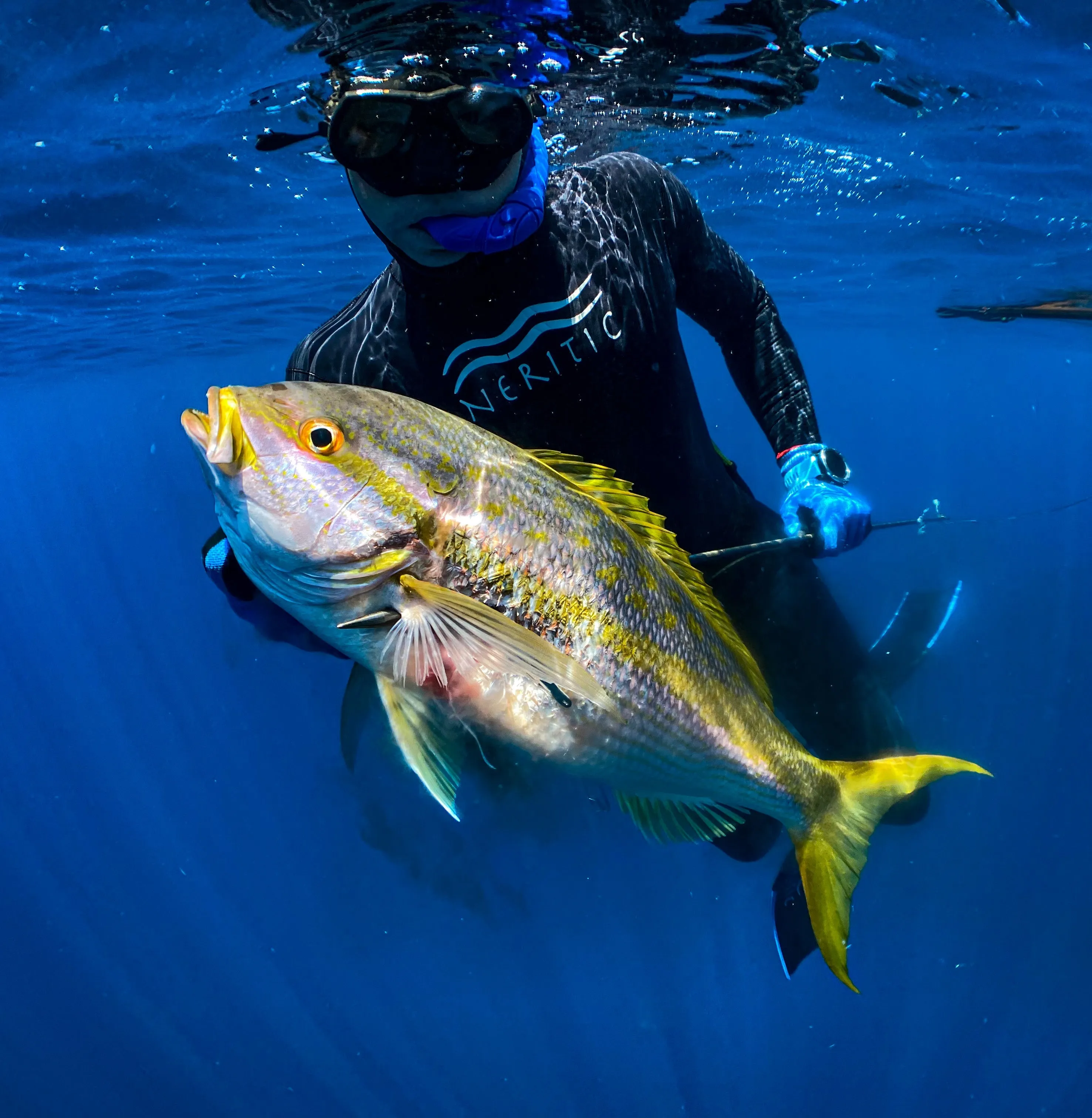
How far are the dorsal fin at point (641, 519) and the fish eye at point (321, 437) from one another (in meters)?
0.58

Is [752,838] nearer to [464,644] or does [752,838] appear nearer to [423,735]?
[423,735]

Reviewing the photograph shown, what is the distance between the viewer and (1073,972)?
10.3 metres

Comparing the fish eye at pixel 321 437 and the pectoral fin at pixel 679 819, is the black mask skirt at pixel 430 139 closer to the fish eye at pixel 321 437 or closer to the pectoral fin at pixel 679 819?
the fish eye at pixel 321 437

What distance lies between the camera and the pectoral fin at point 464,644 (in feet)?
4.99

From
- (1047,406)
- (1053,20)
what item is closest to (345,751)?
(1053,20)

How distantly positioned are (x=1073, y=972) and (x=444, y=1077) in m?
9.40

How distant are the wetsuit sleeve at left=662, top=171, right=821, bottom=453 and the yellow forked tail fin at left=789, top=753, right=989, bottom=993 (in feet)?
5.31

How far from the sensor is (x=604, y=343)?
116 inches

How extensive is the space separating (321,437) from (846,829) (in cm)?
234

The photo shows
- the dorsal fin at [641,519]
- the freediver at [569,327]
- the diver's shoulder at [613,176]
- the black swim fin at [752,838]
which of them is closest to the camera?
the dorsal fin at [641,519]

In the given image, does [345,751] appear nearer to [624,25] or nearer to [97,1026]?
[624,25]

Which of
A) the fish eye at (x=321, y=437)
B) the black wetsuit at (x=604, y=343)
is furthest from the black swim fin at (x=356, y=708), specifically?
the black wetsuit at (x=604, y=343)

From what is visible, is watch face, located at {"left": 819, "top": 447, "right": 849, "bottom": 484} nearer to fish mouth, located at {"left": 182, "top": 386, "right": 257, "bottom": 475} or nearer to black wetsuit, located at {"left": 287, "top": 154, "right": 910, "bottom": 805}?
black wetsuit, located at {"left": 287, "top": 154, "right": 910, "bottom": 805}

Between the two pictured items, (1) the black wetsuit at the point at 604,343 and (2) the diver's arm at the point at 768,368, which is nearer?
(1) the black wetsuit at the point at 604,343
